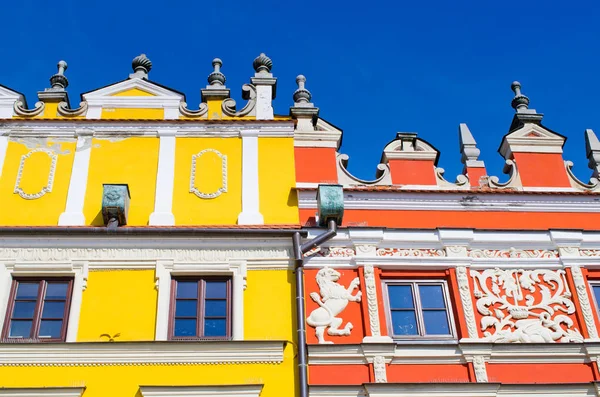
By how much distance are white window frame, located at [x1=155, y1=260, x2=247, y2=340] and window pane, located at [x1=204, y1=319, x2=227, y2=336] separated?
0.14 m

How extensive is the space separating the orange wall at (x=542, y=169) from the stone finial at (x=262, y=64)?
476cm

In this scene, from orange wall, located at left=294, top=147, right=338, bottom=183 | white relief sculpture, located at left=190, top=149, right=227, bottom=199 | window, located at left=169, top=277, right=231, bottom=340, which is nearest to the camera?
window, located at left=169, top=277, right=231, bottom=340

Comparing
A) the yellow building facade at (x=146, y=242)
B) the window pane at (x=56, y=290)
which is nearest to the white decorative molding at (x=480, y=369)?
the yellow building facade at (x=146, y=242)

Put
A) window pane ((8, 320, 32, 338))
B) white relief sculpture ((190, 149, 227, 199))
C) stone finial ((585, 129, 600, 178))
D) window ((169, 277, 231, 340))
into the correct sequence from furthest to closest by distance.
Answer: stone finial ((585, 129, 600, 178))
white relief sculpture ((190, 149, 227, 199))
window ((169, 277, 231, 340))
window pane ((8, 320, 32, 338))

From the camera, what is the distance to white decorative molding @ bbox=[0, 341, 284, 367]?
36.6 feet

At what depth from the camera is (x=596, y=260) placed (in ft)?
42.3

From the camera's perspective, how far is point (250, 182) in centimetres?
1357

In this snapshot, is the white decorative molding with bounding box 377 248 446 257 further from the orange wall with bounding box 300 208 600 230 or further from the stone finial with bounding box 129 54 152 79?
the stone finial with bounding box 129 54 152 79

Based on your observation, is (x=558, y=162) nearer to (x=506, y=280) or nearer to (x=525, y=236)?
(x=525, y=236)

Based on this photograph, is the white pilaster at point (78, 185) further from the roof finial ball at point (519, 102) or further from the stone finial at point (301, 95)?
the roof finial ball at point (519, 102)

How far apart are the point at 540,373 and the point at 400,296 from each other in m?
2.28

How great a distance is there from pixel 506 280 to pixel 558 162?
292 centimetres

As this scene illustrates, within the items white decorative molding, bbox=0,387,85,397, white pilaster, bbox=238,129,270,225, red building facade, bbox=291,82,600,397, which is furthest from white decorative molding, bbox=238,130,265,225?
white decorative molding, bbox=0,387,85,397

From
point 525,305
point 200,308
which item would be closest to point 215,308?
point 200,308
